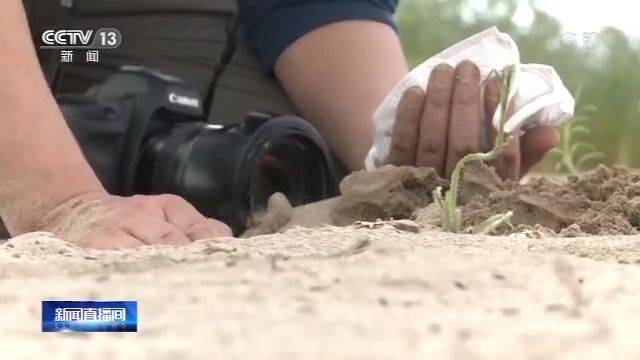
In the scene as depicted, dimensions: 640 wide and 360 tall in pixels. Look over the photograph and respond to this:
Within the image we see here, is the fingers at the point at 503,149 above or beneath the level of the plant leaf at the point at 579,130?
above

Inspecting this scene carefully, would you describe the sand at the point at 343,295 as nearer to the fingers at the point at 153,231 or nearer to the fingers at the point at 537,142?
the fingers at the point at 153,231

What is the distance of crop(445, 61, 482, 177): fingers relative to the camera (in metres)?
0.86

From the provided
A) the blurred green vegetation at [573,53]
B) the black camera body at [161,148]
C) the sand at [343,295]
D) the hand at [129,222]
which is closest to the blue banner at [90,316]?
the sand at [343,295]

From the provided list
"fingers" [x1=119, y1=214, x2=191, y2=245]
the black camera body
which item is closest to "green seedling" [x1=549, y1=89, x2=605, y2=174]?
the black camera body

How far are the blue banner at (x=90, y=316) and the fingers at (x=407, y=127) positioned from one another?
47cm

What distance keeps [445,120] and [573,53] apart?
15 centimetres

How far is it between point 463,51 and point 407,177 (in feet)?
0.48

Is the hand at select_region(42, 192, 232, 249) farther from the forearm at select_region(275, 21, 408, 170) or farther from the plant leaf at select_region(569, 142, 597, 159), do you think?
the plant leaf at select_region(569, 142, 597, 159)

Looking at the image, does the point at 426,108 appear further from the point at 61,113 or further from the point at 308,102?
the point at 61,113

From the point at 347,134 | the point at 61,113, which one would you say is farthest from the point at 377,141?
the point at 61,113

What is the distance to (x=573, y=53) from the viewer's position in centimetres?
93

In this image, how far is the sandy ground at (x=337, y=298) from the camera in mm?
380

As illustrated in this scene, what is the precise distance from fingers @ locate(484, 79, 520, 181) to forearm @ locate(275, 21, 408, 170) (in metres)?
0.14

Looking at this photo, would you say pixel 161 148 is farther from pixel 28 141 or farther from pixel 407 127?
pixel 407 127
